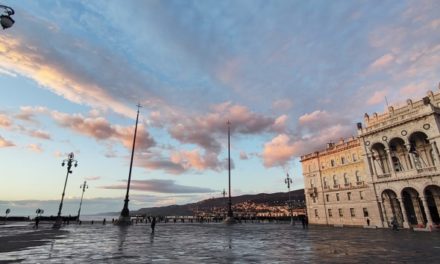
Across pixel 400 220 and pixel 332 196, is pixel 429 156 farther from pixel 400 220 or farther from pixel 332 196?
pixel 332 196

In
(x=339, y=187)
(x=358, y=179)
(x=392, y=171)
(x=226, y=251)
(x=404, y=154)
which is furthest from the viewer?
(x=339, y=187)

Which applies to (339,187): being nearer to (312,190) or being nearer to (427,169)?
(312,190)

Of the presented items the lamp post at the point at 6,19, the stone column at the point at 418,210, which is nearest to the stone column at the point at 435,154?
the stone column at the point at 418,210

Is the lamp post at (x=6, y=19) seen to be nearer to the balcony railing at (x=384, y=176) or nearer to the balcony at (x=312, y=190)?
Answer: the balcony railing at (x=384, y=176)

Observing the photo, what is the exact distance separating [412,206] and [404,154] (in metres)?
7.44

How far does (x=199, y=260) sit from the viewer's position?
37.9 ft

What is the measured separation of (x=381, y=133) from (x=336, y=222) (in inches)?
821

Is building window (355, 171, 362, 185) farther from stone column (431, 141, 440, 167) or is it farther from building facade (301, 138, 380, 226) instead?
stone column (431, 141, 440, 167)

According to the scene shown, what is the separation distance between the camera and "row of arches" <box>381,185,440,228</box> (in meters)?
34.6

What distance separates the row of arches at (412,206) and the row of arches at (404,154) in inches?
126

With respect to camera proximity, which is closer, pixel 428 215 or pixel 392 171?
pixel 428 215

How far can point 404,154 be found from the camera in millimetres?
38969

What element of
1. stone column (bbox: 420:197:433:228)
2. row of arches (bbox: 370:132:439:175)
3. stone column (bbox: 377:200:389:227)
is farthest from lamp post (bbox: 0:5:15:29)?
stone column (bbox: 377:200:389:227)

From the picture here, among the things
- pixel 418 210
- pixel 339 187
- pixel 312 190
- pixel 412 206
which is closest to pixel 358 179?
pixel 339 187
